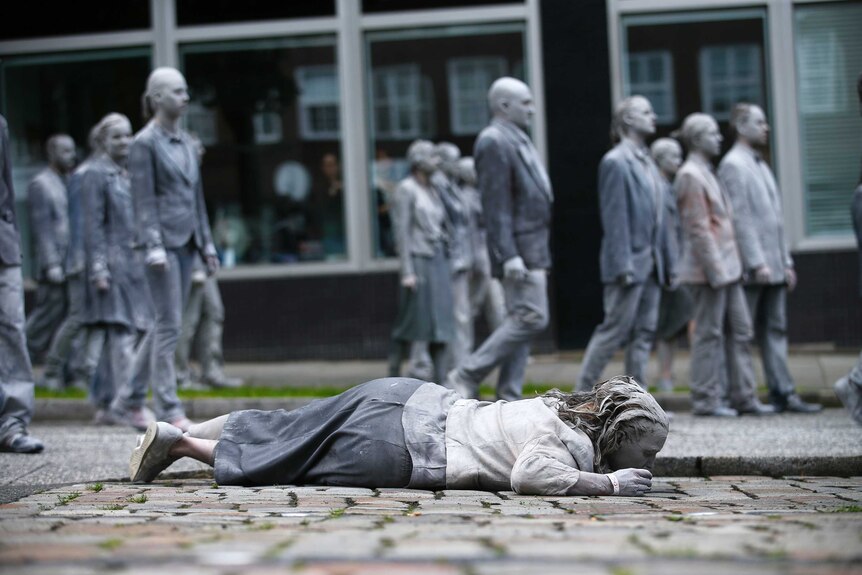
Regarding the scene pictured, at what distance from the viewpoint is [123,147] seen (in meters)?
10.7

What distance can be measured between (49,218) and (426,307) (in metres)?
3.37

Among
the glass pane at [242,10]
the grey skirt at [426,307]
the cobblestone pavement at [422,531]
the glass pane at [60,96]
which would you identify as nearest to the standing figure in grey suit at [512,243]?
the grey skirt at [426,307]

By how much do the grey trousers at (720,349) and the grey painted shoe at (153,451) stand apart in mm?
4877

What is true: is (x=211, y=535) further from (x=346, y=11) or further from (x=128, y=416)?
(x=346, y=11)

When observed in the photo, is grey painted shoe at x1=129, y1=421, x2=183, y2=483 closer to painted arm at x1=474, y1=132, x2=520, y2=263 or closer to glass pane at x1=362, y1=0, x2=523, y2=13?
painted arm at x1=474, y1=132, x2=520, y2=263

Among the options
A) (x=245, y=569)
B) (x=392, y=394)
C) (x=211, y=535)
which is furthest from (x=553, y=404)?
(x=245, y=569)

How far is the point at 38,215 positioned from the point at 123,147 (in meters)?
2.30

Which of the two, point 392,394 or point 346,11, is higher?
point 346,11

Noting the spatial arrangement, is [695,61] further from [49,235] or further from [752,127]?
[49,235]

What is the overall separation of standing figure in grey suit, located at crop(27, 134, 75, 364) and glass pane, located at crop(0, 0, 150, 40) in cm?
363

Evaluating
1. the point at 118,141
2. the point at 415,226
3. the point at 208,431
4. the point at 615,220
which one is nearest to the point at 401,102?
the point at 415,226

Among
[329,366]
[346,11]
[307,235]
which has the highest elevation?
[346,11]

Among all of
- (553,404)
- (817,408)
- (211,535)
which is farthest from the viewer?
(817,408)

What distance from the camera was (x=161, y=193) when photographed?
360 inches
